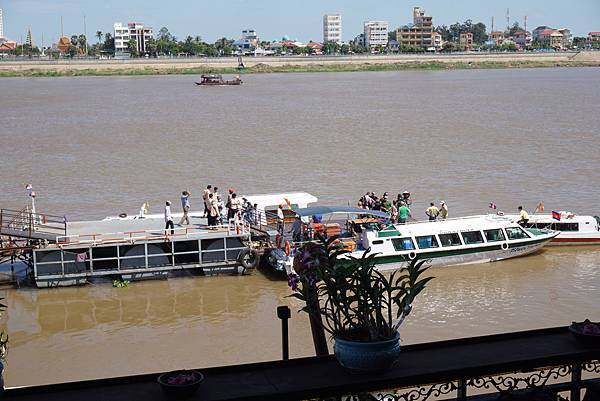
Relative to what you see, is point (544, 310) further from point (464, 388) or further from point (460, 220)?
point (464, 388)

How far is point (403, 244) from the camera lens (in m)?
20.3

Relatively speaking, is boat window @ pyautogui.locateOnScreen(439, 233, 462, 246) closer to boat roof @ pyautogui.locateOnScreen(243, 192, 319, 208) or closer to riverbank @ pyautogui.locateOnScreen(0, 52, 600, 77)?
boat roof @ pyautogui.locateOnScreen(243, 192, 319, 208)

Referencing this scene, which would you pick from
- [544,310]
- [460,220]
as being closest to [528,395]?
[544,310]

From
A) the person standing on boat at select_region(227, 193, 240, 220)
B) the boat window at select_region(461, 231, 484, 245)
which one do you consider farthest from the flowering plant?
the person standing on boat at select_region(227, 193, 240, 220)

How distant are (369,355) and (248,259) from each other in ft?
45.8

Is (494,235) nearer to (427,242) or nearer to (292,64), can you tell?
(427,242)

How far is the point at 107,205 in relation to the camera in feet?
A: 96.6

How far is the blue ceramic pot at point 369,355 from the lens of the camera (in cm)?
610

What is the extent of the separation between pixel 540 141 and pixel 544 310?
104ft

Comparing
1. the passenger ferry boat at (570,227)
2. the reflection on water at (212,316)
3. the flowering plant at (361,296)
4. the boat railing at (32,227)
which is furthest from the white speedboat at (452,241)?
the flowering plant at (361,296)

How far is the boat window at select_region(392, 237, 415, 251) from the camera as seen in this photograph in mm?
20219

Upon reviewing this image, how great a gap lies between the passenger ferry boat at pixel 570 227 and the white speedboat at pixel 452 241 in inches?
38.2

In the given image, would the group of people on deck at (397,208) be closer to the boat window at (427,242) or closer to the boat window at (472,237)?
the boat window at (427,242)

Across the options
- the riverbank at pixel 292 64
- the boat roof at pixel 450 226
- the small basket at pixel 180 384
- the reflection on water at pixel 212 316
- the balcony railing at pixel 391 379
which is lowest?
the reflection on water at pixel 212 316
